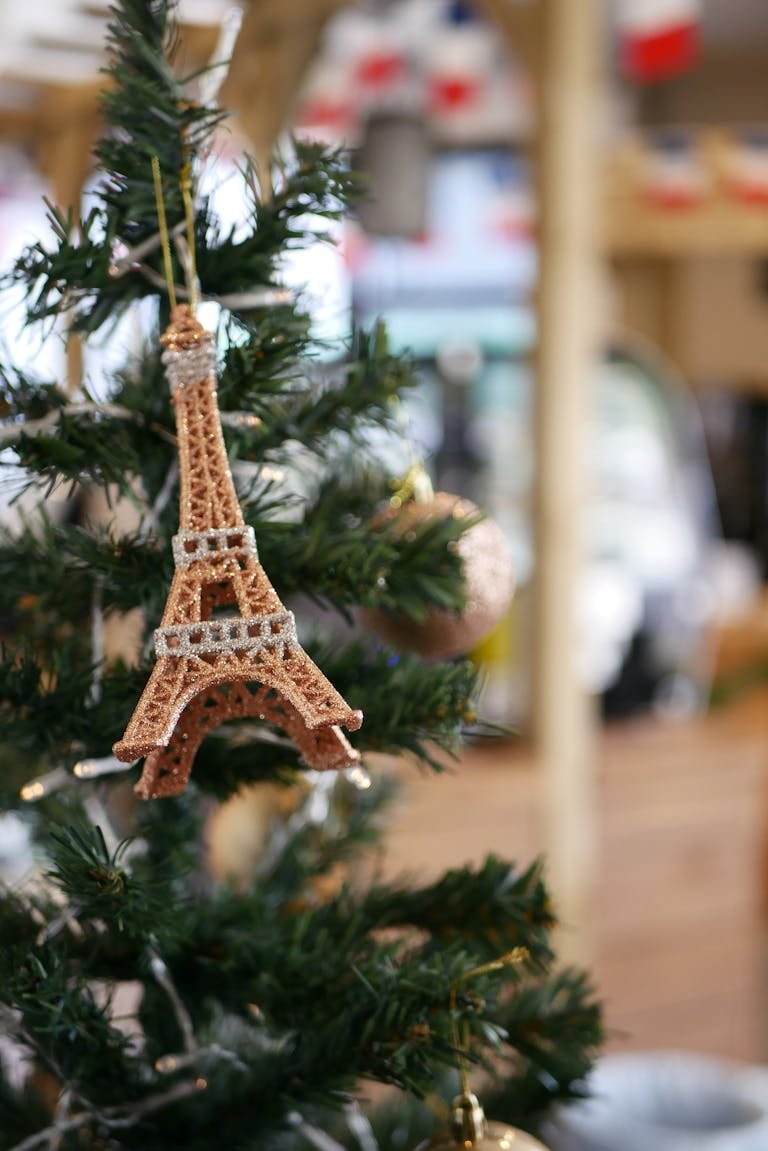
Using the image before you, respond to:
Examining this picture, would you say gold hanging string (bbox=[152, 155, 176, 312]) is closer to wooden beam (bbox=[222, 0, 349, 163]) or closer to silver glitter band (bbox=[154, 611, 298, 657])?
silver glitter band (bbox=[154, 611, 298, 657])

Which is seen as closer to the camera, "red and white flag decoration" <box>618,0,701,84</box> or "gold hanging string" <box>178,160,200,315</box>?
"gold hanging string" <box>178,160,200,315</box>

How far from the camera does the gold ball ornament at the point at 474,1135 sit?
1.89 feet

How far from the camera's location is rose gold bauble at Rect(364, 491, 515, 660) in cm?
75

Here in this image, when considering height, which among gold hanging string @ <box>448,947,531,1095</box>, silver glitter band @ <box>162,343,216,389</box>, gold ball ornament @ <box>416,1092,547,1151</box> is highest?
silver glitter band @ <box>162,343,216,389</box>

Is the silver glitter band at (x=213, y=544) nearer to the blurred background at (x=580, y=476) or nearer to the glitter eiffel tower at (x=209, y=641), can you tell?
the glitter eiffel tower at (x=209, y=641)

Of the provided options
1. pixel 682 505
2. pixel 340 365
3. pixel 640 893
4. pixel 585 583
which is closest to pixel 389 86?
pixel 682 505

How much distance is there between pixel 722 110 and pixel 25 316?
5.27 metres

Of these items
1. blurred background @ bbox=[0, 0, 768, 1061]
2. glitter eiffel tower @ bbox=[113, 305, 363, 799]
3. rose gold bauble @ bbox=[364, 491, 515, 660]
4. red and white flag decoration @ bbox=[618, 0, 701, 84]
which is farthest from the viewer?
red and white flag decoration @ bbox=[618, 0, 701, 84]

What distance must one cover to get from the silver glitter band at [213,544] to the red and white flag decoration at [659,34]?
6.42 feet

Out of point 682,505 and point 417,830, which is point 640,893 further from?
point 682,505

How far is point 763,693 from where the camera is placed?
3025mm

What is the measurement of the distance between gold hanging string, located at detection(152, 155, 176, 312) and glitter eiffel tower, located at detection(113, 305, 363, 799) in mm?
16

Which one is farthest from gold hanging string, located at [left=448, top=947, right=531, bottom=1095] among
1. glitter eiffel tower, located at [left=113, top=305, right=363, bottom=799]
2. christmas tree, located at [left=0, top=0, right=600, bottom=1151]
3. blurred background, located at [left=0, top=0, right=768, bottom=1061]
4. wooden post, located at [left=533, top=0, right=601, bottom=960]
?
wooden post, located at [left=533, top=0, right=601, bottom=960]

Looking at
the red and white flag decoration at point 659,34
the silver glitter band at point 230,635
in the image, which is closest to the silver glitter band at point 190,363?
the silver glitter band at point 230,635
